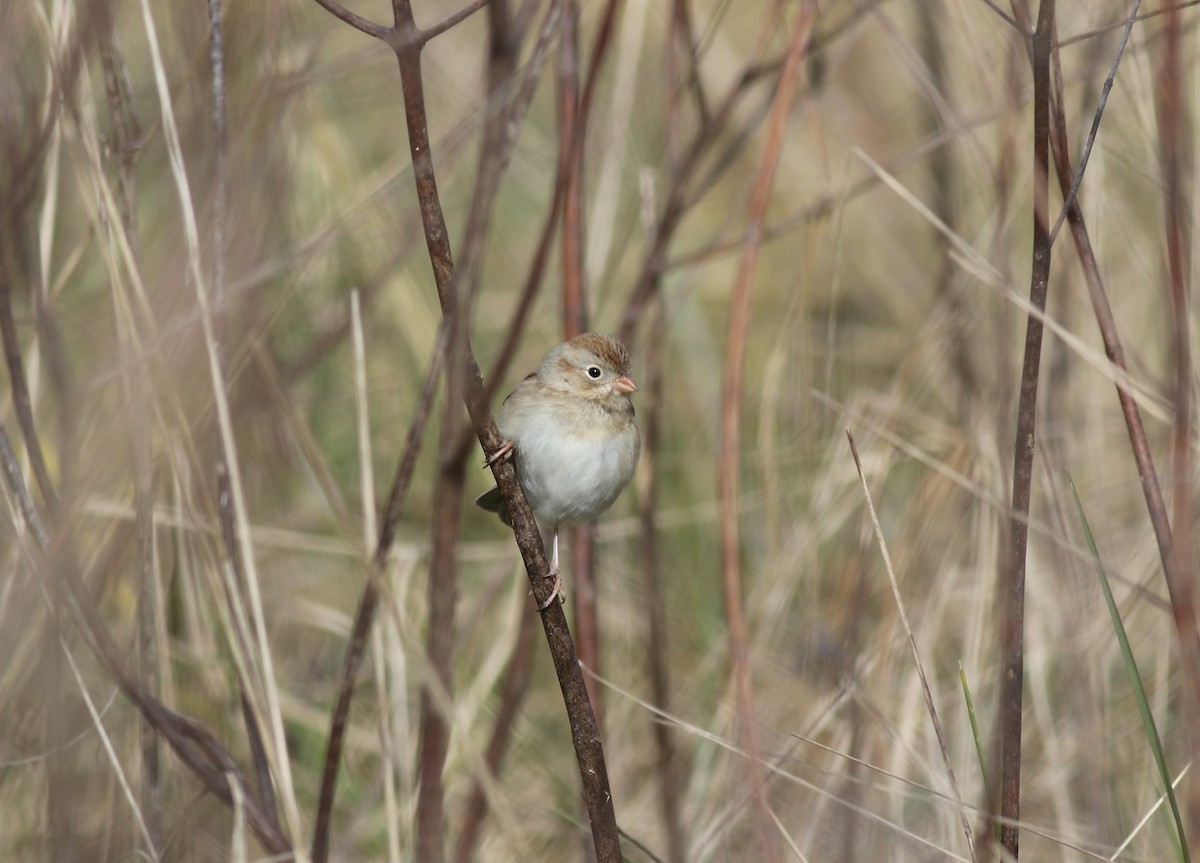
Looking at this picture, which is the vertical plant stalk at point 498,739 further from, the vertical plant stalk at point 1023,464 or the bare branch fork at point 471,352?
the vertical plant stalk at point 1023,464

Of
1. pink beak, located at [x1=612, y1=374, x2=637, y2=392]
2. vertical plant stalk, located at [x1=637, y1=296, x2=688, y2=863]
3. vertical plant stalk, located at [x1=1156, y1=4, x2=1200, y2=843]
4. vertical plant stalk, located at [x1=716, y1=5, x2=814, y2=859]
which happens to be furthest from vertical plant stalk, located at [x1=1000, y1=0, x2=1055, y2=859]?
pink beak, located at [x1=612, y1=374, x2=637, y2=392]

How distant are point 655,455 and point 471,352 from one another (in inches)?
65.7

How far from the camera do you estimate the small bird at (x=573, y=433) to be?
3021 millimetres

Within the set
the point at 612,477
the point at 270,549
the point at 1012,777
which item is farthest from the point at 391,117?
the point at 1012,777

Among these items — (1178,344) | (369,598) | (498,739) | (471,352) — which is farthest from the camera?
(498,739)

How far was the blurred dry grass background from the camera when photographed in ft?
6.86

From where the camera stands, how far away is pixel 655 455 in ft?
10.5

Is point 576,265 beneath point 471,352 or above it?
above

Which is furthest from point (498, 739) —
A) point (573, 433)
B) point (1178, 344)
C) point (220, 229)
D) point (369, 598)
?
point (1178, 344)

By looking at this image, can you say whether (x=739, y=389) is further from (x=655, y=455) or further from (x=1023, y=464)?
(x=1023, y=464)

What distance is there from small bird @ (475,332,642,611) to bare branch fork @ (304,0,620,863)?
1.05 m

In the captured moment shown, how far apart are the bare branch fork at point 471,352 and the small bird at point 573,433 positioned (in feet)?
3.45

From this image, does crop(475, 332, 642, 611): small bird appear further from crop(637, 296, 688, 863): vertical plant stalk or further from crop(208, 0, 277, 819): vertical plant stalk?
crop(208, 0, 277, 819): vertical plant stalk

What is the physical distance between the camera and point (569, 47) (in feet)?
8.20
